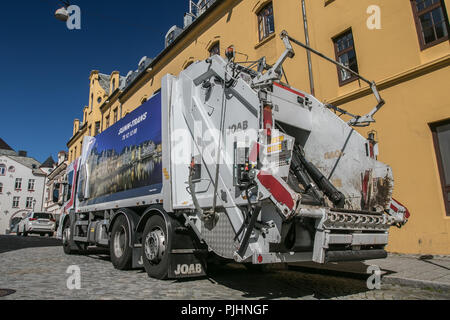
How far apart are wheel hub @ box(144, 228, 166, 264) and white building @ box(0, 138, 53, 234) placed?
1927 inches

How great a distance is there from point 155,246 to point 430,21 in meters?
7.67

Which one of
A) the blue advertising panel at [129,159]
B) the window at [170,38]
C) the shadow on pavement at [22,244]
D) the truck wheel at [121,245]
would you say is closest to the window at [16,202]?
the shadow on pavement at [22,244]

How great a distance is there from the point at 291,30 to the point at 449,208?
6.87 metres

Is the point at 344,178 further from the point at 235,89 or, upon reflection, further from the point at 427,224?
Answer: the point at 427,224

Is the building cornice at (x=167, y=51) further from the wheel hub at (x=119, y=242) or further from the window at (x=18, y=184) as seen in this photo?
the window at (x=18, y=184)

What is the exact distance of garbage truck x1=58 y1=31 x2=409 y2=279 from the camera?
3402 mm

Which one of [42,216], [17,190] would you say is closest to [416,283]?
[42,216]

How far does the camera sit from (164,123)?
16.9 feet

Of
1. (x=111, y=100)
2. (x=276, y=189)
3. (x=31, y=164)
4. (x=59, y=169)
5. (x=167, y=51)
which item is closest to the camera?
(x=276, y=189)

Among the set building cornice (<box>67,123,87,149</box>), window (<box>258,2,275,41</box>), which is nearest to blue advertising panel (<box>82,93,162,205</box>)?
window (<box>258,2,275,41</box>)

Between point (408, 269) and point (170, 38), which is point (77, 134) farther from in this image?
point (408, 269)

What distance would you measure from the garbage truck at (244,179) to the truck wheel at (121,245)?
19 millimetres

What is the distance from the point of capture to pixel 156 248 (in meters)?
4.72
